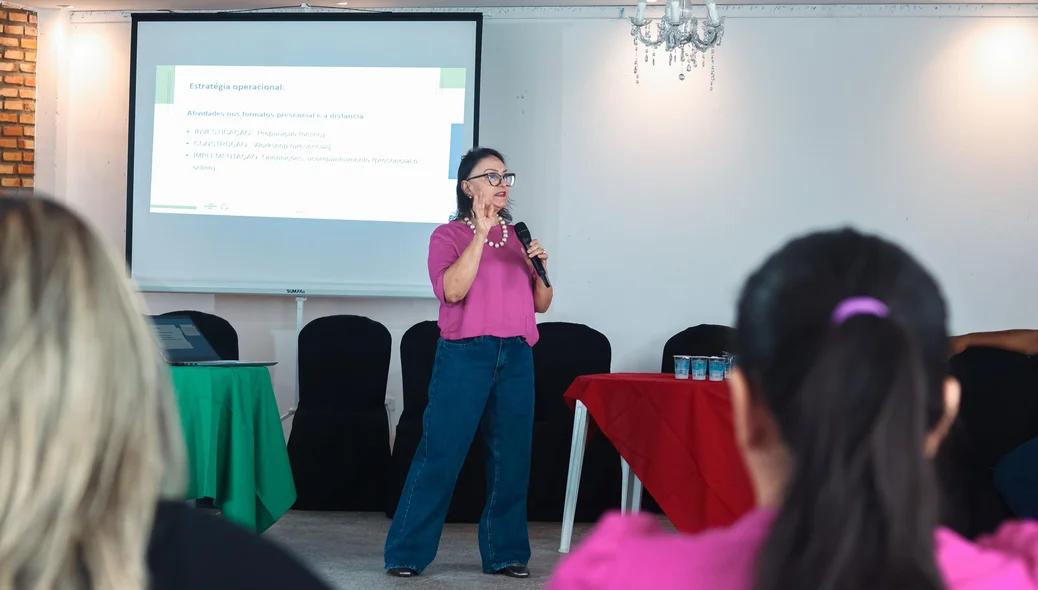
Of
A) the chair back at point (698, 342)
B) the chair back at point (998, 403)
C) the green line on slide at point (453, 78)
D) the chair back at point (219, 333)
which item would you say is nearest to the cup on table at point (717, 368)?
the chair back at point (998, 403)

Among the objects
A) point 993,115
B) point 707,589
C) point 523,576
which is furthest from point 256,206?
point 707,589

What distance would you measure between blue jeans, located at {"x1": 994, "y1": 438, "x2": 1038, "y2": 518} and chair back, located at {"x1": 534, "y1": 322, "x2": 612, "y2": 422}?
A: 2846 millimetres

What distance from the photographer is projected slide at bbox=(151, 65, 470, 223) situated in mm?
5262

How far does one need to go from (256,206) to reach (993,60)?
3.94 metres

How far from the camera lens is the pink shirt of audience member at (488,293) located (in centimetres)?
335

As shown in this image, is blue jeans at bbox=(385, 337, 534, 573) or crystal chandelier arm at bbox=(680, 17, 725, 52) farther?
crystal chandelier arm at bbox=(680, 17, 725, 52)

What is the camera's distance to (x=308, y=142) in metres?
5.33

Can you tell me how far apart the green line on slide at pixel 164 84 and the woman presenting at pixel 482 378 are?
2.60m

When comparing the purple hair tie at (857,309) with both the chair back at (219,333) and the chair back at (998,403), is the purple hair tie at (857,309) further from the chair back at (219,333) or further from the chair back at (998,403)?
the chair back at (219,333)

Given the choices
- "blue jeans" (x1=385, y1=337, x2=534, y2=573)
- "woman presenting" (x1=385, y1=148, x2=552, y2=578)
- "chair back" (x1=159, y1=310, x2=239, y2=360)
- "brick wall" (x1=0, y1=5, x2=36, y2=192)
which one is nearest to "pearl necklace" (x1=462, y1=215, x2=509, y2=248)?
"woman presenting" (x1=385, y1=148, x2=552, y2=578)

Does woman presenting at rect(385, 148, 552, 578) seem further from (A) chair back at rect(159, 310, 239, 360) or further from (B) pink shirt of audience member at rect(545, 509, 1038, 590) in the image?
(B) pink shirt of audience member at rect(545, 509, 1038, 590)

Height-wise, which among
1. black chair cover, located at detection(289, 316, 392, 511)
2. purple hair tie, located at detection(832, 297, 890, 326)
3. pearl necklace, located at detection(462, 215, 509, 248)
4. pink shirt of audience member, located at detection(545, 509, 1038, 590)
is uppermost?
pearl necklace, located at detection(462, 215, 509, 248)

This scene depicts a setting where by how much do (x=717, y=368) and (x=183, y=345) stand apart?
1827mm

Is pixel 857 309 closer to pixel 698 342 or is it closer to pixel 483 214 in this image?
pixel 483 214
